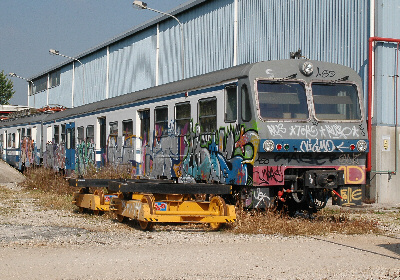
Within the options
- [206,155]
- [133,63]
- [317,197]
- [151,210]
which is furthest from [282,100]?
[133,63]

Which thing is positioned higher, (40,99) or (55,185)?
(40,99)

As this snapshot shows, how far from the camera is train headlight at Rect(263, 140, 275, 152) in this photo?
12242mm

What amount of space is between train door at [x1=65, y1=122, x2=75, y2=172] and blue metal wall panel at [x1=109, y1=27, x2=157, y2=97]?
34.6 ft

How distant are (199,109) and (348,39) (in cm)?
827

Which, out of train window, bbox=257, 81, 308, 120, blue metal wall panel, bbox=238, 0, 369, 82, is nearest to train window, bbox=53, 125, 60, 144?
blue metal wall panel, bbox=238, 0, 369, 82

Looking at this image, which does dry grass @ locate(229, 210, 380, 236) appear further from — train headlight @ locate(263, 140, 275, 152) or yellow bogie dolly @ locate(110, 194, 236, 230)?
train headlight @ locate(263, 140, 275, 152)

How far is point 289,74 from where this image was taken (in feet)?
42.6

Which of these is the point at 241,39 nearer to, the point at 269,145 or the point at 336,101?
the point at 336,101

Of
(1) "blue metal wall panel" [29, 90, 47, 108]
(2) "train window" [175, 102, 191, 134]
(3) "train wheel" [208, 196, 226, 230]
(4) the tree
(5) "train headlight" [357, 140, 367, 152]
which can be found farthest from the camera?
(4) the tree

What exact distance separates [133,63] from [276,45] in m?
14.8

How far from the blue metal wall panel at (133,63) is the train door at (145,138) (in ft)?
55.8

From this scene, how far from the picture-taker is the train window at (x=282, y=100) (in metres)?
12.5

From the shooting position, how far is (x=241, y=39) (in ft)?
88.0

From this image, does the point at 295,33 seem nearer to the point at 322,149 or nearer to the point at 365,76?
the point at 365,76
